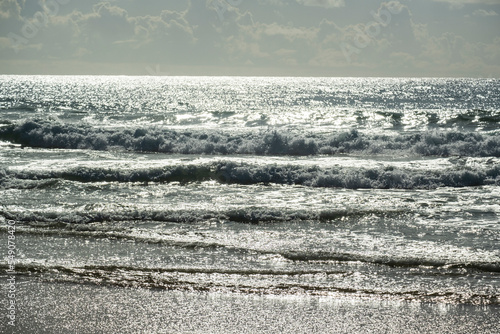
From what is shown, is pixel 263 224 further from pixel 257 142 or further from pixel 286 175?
pixel 257 142

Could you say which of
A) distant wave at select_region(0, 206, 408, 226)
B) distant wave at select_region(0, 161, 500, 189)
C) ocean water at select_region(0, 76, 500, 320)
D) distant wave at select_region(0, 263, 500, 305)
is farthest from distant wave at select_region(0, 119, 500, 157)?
distant wave at select_region(0, 263, 500, 305)

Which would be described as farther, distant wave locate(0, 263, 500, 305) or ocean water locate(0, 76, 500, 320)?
ocean water locate(0, 76, 500, 320)

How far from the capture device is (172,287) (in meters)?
7.39

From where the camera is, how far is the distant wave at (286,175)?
16.3 m

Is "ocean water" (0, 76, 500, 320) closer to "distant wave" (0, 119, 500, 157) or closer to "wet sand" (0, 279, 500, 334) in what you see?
"wet sand" (0, 279, 500, 334)

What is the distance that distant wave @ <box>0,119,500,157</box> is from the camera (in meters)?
25.2

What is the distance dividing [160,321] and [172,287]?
108 cm

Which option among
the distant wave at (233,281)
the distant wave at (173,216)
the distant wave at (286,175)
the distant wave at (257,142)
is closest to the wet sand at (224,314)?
the distant wave at (233,281)

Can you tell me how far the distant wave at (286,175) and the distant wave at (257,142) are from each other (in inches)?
293

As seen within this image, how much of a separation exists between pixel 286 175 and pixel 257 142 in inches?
363

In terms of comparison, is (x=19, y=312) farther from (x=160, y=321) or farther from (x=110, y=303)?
(x=160, y=321)

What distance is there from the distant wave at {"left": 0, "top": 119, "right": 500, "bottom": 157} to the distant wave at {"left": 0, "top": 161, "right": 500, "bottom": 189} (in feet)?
24.4

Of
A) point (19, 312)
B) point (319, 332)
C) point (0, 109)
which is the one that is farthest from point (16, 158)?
point (0, 109)

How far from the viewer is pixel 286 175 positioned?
17.1 meters
